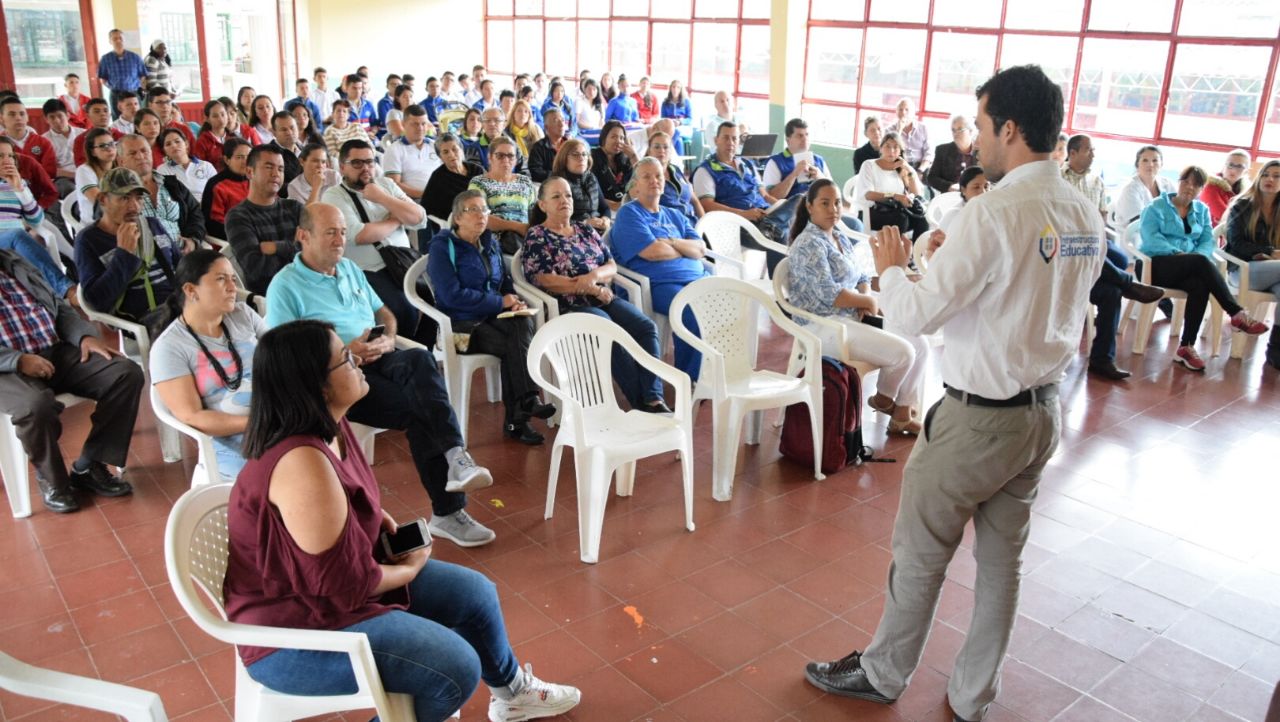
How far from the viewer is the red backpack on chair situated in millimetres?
4035

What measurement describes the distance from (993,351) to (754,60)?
10.9 meters

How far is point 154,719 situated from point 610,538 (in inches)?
73.7

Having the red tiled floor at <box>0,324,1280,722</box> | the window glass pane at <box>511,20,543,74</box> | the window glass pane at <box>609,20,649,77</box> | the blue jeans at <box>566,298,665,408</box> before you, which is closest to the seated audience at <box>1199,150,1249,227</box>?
the red tiled floor at <box>0,324,1280,722</box>

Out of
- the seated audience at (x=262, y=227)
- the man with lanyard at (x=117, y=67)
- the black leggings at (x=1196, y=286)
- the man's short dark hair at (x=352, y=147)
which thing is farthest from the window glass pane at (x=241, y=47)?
the black leggings at (x=1196, y=286)

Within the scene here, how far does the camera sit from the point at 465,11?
1644 centimetres

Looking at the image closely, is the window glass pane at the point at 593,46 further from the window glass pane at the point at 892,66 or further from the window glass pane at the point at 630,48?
the window glass pane at the point at 892,66

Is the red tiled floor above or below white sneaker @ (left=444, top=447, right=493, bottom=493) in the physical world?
below

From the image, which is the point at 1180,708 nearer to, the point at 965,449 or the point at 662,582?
the point at 965,449

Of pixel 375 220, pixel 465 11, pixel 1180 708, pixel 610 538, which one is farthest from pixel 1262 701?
pixel 465 11

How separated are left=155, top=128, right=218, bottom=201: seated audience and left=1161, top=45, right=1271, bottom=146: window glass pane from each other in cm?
801

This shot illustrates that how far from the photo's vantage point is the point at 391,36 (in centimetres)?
1560

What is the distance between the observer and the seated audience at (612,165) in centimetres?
617

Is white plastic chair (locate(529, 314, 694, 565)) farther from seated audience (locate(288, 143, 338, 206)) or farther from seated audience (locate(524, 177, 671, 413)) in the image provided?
seated audience (locate(288, 143, 338, 206))

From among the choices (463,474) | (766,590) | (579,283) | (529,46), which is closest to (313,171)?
(579,283)
